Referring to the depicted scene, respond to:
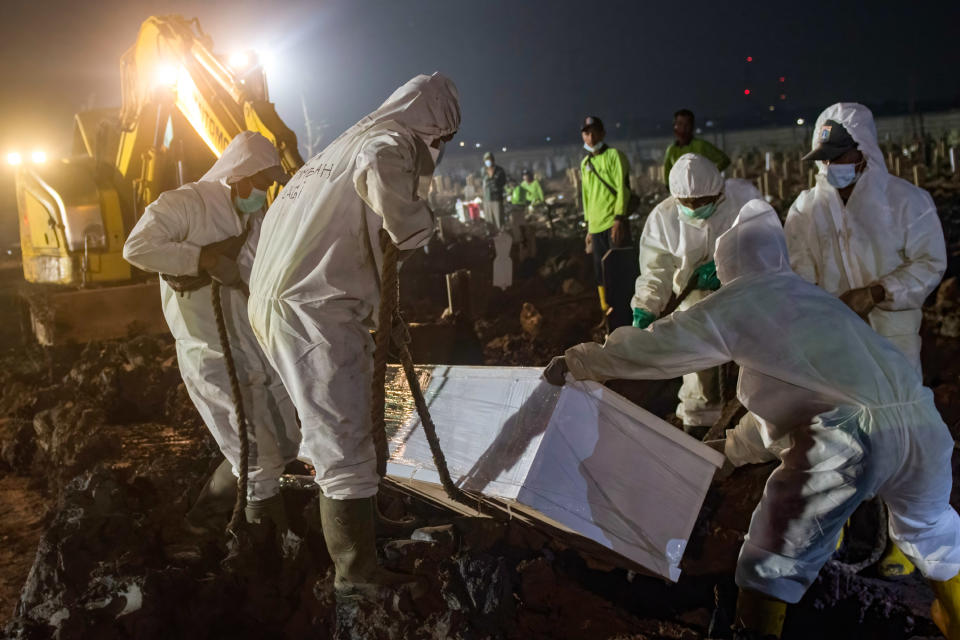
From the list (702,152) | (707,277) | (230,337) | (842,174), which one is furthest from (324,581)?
(702,152)

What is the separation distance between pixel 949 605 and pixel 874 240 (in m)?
1.80

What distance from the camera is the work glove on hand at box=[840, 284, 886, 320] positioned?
3.71 m

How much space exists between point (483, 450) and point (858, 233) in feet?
7.38

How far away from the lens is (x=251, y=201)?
4.24m

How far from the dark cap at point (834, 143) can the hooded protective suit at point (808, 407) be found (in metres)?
1.26

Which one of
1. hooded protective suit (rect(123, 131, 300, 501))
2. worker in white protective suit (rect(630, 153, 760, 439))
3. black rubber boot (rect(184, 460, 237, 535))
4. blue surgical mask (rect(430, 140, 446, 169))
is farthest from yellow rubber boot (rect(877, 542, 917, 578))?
black rubber boot (rect(184, 460, 237, 535))

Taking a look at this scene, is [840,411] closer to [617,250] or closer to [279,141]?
[279,141]

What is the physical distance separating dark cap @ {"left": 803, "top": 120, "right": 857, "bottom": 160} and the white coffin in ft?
5.76

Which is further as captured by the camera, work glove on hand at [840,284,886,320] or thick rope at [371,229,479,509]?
work glove on hand at [840,284,886,320]

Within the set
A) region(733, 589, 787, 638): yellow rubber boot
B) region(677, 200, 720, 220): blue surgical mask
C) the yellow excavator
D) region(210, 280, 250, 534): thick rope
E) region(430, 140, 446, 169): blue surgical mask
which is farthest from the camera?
Result: the yellow excavator

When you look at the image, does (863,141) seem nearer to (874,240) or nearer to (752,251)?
(874,240)

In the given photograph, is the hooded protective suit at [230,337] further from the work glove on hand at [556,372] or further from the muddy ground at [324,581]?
the work glove on hand at [556,372]

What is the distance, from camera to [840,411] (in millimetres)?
2674

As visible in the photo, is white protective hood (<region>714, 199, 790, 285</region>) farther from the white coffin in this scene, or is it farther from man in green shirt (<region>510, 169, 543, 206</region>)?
man in green shirt (<region>510, 169, 543, 206</region>)
